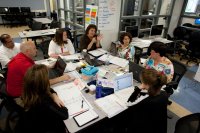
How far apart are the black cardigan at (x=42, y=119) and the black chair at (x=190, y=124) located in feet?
3.39

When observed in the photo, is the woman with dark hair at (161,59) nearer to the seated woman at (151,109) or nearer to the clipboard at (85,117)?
the seated woman at (151,109)

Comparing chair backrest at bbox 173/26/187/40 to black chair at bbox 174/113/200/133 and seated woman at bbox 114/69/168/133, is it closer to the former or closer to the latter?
seated woman at bbox 114/69/168/133

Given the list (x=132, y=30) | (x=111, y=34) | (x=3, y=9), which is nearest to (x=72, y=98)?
(x=111, y=34)

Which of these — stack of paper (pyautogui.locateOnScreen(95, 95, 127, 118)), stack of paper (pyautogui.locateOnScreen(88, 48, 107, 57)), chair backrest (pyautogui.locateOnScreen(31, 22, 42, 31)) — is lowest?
stack of paper (pyautogui.locateOnScreen(95, 95, 127, 118))

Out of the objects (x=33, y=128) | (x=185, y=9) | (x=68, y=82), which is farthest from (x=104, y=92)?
(x=185, y=9)

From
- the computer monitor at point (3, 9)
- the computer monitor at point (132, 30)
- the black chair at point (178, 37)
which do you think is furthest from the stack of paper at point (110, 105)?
the computer monitor at point (3, 9)

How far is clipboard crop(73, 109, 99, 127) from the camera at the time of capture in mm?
1412

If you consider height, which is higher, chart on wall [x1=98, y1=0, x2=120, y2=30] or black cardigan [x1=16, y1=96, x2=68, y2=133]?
chart on wall [x1=98, y1=0, x2=120, y2=30]

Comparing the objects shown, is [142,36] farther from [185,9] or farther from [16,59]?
[16,59]

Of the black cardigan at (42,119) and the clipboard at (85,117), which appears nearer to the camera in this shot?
the black cardigan at (42,119)

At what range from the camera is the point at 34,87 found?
1254 millimetres

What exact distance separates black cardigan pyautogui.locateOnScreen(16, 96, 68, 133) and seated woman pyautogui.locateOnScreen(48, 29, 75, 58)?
1.68 metres

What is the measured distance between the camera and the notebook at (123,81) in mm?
1847

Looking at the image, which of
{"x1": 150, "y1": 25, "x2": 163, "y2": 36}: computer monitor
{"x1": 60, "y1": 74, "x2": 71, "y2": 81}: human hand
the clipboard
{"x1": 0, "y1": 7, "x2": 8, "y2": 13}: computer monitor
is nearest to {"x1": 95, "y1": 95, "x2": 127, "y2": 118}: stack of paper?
the clipboard
